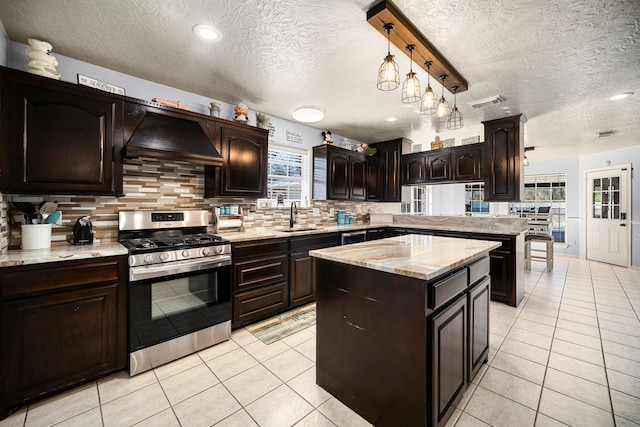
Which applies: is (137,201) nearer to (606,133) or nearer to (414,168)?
(414,168)

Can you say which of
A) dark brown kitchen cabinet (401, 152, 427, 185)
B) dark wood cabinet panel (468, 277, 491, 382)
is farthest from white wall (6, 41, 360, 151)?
dark wood cabinet panel (468, 277, 491, 382)

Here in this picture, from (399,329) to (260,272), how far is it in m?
1.82

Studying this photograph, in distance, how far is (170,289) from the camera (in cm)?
219

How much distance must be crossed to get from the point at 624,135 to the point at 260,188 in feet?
21.2

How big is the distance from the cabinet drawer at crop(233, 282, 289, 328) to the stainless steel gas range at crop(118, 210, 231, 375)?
7.0 inches

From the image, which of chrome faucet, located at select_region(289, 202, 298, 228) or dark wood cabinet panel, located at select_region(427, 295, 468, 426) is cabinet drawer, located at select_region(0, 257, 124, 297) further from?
dark wood cabinet panel, located at select_region(427, 295, 468, 426)

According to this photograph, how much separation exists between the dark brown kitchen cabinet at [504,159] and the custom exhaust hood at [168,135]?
386 cm

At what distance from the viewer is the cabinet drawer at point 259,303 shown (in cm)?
272

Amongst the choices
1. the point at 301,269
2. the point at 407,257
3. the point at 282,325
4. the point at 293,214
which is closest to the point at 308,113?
the point at 293,214

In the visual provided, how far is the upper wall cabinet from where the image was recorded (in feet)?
13.9

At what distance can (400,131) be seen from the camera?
15.3ft

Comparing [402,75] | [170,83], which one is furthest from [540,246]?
[170,83]

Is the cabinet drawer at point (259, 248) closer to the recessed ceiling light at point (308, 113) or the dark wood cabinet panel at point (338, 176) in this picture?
the dark wood cabinet panel at point (338, 176)

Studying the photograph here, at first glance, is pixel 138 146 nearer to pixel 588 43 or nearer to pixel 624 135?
pixel 588 43
